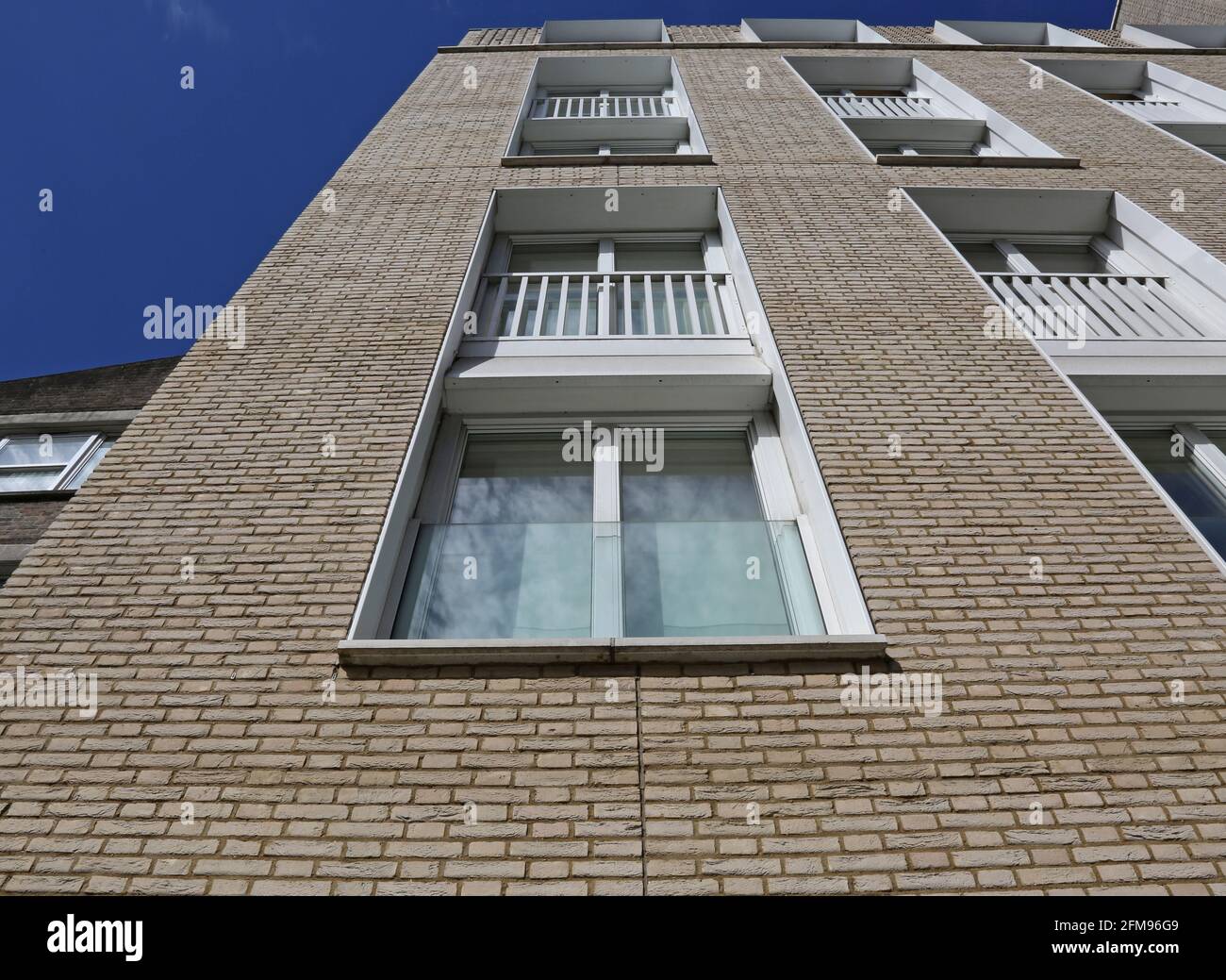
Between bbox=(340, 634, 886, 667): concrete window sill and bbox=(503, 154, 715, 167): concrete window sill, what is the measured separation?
6218 mm

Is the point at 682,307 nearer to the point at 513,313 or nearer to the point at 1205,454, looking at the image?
the point at 513,313

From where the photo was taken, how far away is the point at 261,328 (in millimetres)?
5203

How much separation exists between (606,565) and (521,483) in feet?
4.06

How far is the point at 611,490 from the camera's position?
4578 mm

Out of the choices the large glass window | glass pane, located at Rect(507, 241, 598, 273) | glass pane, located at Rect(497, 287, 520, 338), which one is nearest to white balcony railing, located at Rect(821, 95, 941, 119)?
glass pane, located at Rect(507, 241, 598, 273)

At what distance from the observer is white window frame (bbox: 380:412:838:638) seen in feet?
12.1

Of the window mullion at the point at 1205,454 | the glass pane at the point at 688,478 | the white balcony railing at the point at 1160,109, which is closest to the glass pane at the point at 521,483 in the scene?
the glass pane at the point at 688,478

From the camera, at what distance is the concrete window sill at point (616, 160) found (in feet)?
25.4

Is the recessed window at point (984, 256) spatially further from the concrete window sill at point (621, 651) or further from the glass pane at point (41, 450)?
the glass pane at point (41, 450)

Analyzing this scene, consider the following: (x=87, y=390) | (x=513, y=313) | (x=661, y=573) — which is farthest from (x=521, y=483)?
(x=87, y=390)

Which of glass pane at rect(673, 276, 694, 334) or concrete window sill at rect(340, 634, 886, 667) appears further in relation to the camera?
glass pane at rect(673, 276, 694, 334)

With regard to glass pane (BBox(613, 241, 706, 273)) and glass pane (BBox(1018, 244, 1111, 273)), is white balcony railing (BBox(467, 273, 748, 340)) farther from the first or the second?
glass pane (BBox(1018, 244, 1111, 273))

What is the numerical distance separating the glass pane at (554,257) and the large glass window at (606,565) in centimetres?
350
